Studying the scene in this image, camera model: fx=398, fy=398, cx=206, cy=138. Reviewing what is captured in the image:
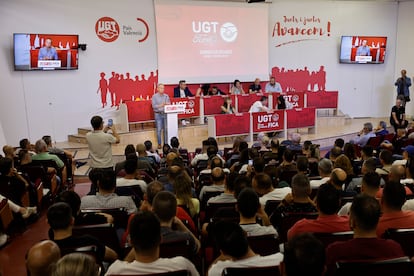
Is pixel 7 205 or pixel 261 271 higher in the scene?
pixel 261 271

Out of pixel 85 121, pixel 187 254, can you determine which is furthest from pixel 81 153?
pixel 187 254

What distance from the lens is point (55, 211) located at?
2.60 meters

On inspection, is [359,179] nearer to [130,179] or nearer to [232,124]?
[130,179]

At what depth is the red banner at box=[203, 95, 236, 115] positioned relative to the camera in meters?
11.2

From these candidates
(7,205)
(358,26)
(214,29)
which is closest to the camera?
(7,205)

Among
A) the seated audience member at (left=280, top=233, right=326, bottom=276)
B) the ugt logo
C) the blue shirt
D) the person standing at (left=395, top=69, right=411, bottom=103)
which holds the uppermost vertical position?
the ugt logo

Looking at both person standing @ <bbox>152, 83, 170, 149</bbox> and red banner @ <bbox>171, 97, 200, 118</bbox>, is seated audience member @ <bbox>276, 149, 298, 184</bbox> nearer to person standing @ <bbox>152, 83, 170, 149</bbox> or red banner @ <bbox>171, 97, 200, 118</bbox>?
person standing @ <bbox>152, 83, 170, 149</bbox>

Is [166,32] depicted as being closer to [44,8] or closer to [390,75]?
[44,8]

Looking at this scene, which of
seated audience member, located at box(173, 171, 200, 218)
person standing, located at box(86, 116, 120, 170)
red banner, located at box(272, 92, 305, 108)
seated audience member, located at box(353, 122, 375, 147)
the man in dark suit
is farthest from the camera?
red banner, located at box(272, 92, 305, 108)

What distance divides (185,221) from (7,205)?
2432 mm

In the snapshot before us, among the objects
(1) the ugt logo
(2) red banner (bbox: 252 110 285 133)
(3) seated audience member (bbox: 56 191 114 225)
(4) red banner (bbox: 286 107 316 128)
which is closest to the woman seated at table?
(2) red banner (bbox: 252 110 285 133)

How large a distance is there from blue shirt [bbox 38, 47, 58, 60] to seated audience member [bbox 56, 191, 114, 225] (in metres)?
7.65

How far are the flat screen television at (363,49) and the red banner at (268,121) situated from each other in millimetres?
4921

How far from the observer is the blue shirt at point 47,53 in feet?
32.1
